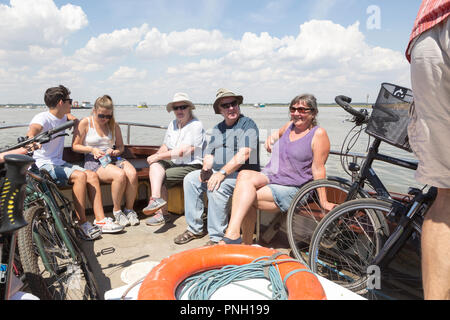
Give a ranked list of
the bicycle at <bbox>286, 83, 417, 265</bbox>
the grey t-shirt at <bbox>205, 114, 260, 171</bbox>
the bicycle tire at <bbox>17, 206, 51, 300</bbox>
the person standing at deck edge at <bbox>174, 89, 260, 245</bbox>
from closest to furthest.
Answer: the bicycle tire at <bbox>17, 206, 51, 300</bbox>, the bicycle at <bbox>286, 83, 417, 265</bbox>, the person standing at deck edge at <bbox>174, 89, 260, 245</bbox>, the grey t-shirt at <bbox>205, 114, 260, 171</bbox>

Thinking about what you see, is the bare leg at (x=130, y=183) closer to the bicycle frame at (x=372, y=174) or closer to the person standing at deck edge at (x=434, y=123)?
the bicycle frame at (x=372, y=174)

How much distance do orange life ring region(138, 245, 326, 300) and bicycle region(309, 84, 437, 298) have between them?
1.99 feet

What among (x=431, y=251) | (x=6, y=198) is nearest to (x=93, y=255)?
(x=6, y=198)

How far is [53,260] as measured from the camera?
1616 mm

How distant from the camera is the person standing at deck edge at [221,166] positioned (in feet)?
A: 7.68

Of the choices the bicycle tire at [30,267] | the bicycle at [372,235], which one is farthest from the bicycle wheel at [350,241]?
the bicycle tire at [30,267]

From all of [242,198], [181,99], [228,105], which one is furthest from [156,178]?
[242,198]

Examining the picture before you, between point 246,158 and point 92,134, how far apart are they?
1655mm

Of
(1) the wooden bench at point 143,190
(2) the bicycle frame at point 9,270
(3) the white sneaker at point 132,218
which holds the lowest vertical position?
A: (3) the white sneaker at point 132,218

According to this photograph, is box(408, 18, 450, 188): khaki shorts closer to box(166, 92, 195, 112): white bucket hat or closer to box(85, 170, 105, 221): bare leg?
box(166, 92, 195, 112): white bucket hat

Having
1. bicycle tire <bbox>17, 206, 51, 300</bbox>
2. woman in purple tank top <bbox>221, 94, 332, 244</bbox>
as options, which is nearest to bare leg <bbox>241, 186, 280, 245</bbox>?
woman in purple tank top <bbox>221, 94, 332, 244</bbox>

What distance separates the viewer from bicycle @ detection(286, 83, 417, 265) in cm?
156

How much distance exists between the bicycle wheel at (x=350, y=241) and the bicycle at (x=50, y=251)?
1.29m

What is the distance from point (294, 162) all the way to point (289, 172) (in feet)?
0.27
